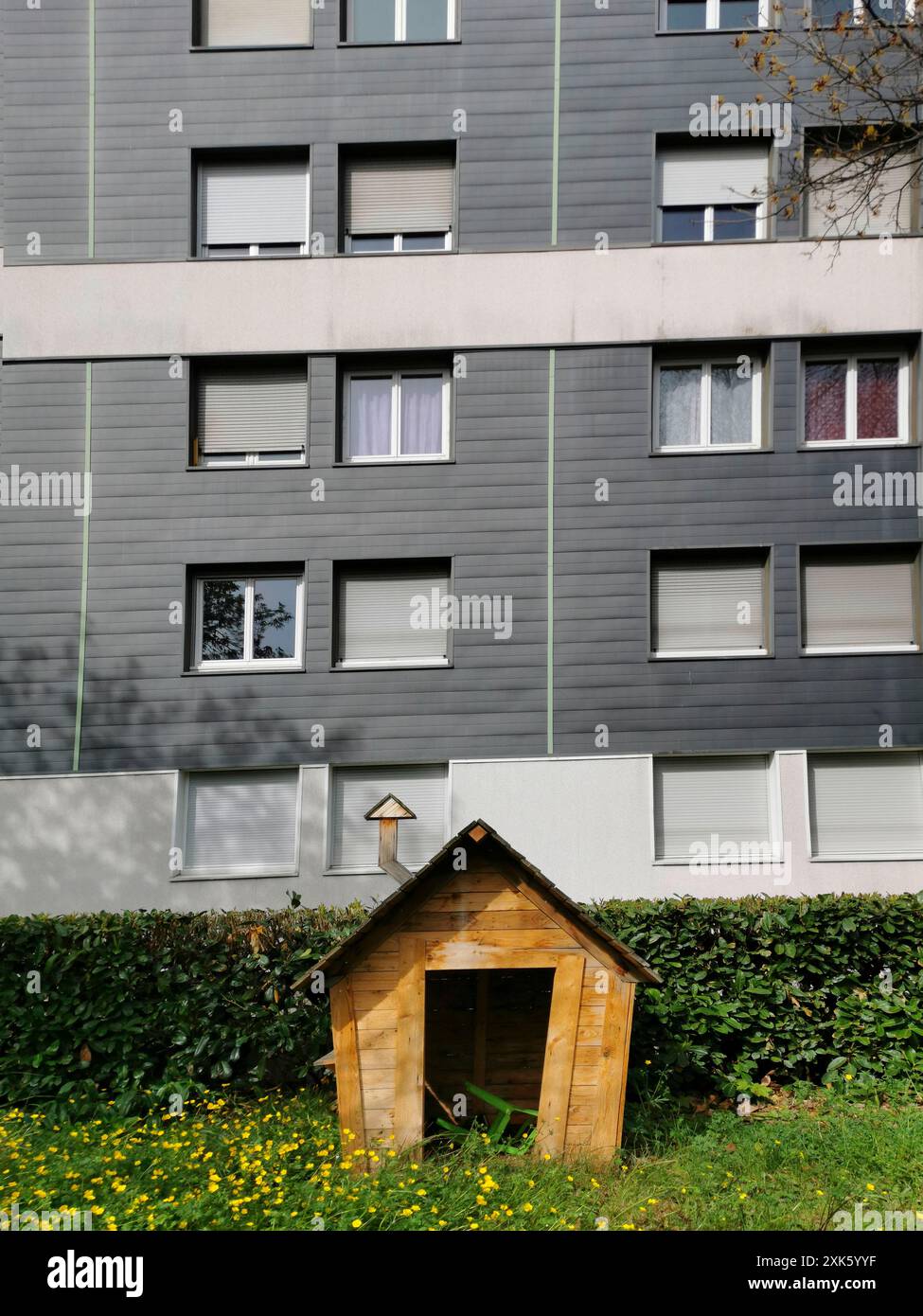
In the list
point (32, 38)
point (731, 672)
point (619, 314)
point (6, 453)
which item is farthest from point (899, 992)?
point (32, 38)

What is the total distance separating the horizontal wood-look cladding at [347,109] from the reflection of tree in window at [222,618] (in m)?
4.57

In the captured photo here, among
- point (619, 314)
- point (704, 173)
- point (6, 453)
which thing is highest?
point (704, 173)

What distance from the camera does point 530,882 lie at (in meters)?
6.87

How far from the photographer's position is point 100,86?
588 inches

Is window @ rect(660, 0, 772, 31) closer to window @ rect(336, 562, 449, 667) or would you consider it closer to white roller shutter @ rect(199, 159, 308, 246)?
white roller shutter @ rect(199, 159, 308, 246)

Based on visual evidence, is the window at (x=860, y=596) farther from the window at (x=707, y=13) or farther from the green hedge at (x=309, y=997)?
the window at (x=707, y=13)

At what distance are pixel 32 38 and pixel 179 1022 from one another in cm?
1383

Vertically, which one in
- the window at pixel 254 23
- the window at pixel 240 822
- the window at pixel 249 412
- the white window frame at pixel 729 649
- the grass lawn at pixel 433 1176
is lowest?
the grass lawn at pixel 433 1176

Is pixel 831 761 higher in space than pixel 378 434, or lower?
lower

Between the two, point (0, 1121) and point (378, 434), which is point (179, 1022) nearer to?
point (0, 1121)

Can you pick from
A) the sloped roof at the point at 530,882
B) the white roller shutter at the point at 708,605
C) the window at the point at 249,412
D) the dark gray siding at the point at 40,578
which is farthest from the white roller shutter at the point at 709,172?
the sloped roof at the point at 530,882

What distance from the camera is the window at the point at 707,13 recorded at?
49.3 feet

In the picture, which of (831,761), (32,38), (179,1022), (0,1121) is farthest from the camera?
(32,38)
